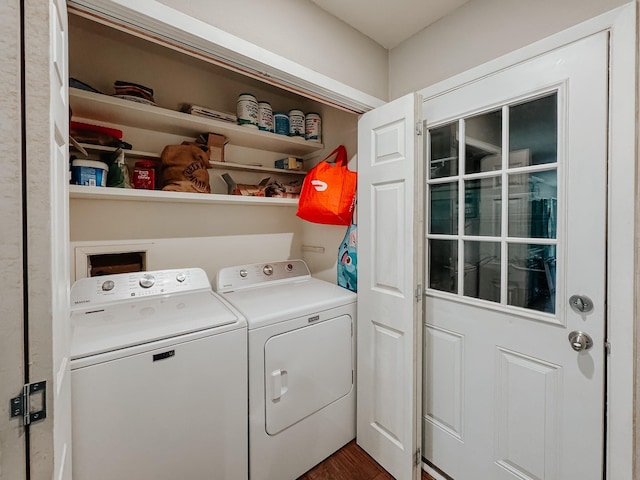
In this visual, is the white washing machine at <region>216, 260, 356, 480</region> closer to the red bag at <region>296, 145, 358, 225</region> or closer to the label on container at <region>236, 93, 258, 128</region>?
the red bag at <region>296, 145, 358, 225</region>

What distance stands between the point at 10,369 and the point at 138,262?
53.2 inches

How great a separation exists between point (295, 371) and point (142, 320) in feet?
2.56

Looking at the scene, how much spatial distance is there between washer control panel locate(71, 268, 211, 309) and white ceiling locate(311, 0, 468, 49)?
1.68 metres

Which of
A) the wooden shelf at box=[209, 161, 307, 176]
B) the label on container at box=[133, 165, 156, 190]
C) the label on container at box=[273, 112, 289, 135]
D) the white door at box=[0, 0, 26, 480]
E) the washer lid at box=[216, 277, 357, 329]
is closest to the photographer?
the white door at box=[0, 0, 26, 480]

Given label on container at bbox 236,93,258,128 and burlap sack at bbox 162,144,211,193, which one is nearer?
burlap sack at bbox 162,144,211,193

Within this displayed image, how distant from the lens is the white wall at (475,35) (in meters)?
1.16

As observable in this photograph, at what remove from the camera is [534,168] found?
1194 millimetres

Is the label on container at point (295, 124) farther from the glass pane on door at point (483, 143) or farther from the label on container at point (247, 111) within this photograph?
the glass pane on door at point (483, 143)

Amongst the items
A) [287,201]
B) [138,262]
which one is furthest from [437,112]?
[138,262]

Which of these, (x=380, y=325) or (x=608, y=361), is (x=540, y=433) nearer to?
(x=608, y=361)

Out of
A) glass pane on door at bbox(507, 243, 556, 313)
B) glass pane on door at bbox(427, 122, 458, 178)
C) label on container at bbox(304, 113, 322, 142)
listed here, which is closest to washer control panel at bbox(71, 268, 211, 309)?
label on container at bbox(304, 113, 322, 142)

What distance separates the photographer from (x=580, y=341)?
108 cm

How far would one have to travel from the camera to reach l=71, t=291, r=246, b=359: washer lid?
107cm

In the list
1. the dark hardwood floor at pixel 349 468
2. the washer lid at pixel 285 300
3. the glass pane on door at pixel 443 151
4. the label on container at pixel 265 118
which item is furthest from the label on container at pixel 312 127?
the dark hardwood floor at pixel 349 468
